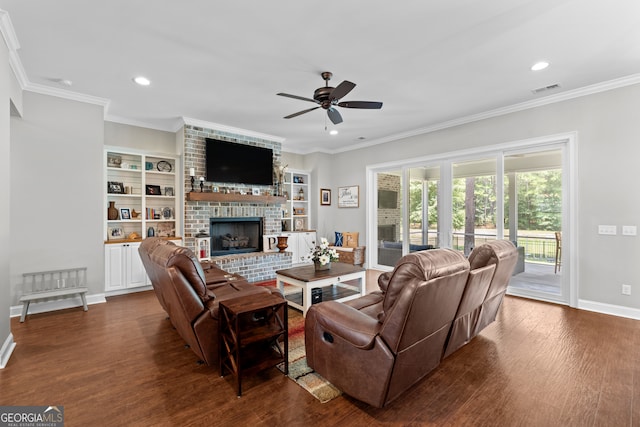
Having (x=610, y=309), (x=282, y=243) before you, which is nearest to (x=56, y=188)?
(x=282, y=243)

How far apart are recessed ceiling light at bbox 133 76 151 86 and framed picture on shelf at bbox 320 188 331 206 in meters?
4.44

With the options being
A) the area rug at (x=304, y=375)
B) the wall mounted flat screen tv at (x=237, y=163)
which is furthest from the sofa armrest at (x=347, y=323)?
the wall mounted flat screen tv at (x=237, y=163)

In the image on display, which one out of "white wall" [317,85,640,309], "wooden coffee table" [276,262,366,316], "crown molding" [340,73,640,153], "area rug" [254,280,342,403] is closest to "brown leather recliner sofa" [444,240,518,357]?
"area rug" [254,280,342,403]

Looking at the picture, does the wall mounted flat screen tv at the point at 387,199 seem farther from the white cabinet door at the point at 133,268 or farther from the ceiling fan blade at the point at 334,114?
the white cabinet door at the point at 133,268

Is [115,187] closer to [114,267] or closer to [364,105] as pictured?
[114,267]

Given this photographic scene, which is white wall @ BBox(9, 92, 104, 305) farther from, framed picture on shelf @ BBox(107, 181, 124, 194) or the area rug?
the area rug

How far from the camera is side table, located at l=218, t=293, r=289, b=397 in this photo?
6.85ft

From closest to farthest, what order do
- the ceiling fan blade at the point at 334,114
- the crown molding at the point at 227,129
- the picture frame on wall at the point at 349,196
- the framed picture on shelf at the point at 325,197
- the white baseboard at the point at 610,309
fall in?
the ceiling fan blade at the point at 334,114 → the white baseboard at the point at 610,309 → the crown molding at the point at 227,129 → the picture frame on wall at the point at 349,196 → the framed picture on shelf at the point at 325,197

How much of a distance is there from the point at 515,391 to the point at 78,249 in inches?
205

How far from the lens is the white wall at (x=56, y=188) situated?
145 inches

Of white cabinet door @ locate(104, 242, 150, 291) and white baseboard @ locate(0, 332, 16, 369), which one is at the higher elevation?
white cabinet door @ locate(104, 242, 150, 291)

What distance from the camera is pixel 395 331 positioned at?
1704mm

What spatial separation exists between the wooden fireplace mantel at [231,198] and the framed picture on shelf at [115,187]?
112cm

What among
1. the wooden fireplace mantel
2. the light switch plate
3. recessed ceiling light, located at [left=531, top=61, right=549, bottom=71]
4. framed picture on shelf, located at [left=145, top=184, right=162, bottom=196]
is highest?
recessed ceiling light, located at [left=531, top=61, right=549, bottom=71]
